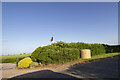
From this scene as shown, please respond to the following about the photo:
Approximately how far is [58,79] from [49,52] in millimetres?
5441

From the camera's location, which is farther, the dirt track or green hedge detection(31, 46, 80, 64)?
green hedge detection(31, 46, 80, 64)

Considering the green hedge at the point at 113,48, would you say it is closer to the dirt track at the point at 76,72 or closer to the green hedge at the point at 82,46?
the green hedge at the point at 82,46

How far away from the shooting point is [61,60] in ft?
35.3

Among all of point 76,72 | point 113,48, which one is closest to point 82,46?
point 76,72

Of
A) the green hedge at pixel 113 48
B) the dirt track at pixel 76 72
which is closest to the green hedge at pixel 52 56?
the dirt track at pixel 76 72

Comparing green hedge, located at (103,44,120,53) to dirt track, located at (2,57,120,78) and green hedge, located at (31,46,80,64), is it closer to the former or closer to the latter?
green hedge, located at (31,46,80,64)

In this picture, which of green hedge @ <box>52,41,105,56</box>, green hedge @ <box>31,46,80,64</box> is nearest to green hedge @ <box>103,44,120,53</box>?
green hedge @ <box>52,41,105,56</box>

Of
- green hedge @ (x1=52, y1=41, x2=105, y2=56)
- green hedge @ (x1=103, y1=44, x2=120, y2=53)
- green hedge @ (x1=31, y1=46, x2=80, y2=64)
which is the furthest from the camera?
green hedge @ (x1=103, y1=44, x2=120, y2=53)

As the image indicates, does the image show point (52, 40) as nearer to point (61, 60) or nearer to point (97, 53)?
point (61, 60)

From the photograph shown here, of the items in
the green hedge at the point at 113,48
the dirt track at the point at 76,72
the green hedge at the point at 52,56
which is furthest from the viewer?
the green hedge at the point at 113,48

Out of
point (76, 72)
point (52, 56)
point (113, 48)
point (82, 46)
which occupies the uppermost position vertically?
point (82, 46)

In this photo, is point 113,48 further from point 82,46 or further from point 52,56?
point 52,56

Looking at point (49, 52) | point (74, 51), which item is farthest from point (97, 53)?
point (49, 52)

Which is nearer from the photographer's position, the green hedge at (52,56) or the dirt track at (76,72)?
the dirt track at (76,72)
